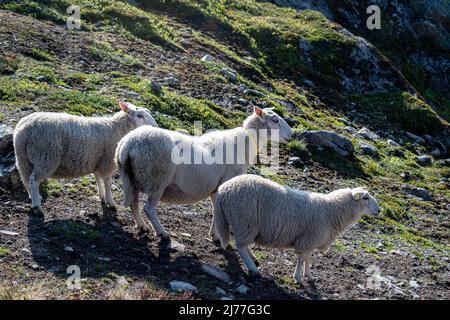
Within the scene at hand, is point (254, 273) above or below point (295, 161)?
below

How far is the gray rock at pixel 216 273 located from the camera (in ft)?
29.6

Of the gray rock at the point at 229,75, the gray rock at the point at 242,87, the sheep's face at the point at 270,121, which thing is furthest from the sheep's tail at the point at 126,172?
the gray rock at the point at 229,75

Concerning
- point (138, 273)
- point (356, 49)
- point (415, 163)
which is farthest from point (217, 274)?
point (356, 49)

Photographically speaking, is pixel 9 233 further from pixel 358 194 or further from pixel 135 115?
pixel 358 194

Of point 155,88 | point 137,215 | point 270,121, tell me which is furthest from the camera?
point 155,88

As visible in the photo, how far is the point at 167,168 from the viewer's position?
969 centimetres

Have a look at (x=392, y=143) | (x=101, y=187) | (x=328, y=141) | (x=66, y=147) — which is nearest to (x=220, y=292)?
(x=101, y=187)

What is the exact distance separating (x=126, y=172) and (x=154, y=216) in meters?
0.85

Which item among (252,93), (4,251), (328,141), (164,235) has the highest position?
(252,93)

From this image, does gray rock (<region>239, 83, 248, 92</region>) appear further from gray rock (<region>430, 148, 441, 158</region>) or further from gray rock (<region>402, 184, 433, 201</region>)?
gray rock (<region>430, 148, 441, 158</region>)

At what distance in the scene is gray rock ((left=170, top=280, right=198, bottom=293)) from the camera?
8172mm

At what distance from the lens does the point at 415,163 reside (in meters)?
19.8

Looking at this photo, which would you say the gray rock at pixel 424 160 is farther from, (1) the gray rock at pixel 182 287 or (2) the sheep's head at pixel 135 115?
(1) the gray rock at pixel 182 287
